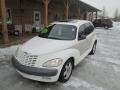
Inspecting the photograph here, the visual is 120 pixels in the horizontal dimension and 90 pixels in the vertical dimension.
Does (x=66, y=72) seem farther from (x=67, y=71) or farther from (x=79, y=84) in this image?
(x=79, y=84)

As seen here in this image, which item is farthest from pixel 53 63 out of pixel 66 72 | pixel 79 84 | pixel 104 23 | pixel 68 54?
pixel 104 23

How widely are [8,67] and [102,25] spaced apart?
22538 millimetres

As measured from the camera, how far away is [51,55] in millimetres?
4156

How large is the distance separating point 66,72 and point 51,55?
791 millimetres

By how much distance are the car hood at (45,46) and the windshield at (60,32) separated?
0.31m

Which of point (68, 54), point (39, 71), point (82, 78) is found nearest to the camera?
point (39, 71)

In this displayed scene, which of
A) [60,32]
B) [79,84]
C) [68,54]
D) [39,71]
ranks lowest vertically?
[79,84]

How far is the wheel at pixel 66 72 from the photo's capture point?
4334mm

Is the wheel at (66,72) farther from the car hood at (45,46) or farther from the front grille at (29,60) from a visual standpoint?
the front grille at (29,60)

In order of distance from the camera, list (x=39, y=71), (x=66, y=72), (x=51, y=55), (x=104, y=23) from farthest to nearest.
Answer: (x=104, y=23)
(x=66, y=72)
(x=51, y=55)
(x=39, y=71)

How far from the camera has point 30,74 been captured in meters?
4.01

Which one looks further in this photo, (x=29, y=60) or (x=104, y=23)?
(x=104, y=23)

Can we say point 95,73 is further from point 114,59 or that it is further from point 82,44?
point 114,59

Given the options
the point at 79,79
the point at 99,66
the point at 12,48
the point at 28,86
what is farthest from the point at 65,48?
the point at 12,48
